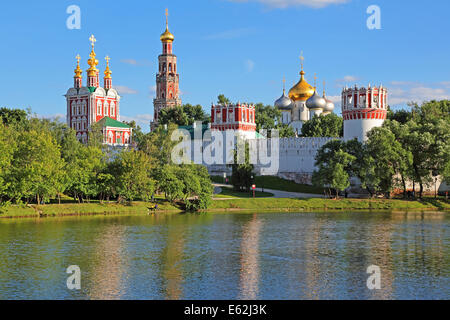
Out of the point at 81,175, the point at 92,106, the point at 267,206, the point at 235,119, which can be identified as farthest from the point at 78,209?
the point at 92,106

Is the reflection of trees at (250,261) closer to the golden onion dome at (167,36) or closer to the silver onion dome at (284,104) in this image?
the silver onion dome at (284,104)

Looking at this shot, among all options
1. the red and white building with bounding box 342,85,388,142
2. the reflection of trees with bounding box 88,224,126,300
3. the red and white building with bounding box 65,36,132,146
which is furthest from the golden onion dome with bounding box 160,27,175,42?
the reflection of trees with bounding box 88,224,126,300

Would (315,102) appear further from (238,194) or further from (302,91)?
(238,194)

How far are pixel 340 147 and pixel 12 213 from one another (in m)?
35.4

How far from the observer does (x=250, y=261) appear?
32.9 metres

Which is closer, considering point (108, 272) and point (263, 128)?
point (108, 272)

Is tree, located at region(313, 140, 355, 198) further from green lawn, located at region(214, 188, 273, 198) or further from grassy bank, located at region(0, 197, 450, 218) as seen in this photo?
green lawn, located at region(214, 188, 273, 198)

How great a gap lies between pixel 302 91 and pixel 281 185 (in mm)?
40187

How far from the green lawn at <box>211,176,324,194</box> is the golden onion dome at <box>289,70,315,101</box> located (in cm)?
3600

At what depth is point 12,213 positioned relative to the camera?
5356 cm

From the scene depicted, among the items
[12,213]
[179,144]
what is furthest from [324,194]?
[12,213]

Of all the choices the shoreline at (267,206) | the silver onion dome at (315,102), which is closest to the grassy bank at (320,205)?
the shoreline at (267,206)

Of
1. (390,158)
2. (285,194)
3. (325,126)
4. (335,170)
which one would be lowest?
(285,194)
